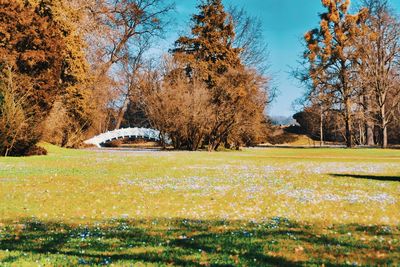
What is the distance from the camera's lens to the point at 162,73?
48.6 metres

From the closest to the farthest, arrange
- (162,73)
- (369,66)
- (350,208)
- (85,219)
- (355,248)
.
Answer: (355,248)
(85,219)
(350,208)
(162,73)
(369,66)

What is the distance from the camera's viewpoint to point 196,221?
28.9 ft

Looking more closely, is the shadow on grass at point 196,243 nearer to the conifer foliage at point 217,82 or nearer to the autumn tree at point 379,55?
the conifer foliage at point 217,82

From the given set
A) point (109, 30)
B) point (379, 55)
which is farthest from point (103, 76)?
point (379, 55)

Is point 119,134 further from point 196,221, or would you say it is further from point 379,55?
point 196,221

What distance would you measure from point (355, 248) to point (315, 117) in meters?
69.9

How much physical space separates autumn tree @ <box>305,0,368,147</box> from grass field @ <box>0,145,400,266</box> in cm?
3863

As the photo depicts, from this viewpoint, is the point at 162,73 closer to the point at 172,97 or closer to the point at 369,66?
the point at 172,97

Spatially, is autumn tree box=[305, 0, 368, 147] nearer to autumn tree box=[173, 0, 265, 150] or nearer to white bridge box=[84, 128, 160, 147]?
autumn tree box=[173, 0, 265, 150]

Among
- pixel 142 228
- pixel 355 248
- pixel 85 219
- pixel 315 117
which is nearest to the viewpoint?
pixel 355 248

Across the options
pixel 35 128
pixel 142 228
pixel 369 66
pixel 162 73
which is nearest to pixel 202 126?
pixel 162 73

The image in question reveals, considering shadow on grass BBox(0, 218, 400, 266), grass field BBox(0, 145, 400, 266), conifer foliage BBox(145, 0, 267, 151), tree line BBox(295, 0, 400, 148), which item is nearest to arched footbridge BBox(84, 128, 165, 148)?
conifer foliage BBox(145, 0, 267, 151)

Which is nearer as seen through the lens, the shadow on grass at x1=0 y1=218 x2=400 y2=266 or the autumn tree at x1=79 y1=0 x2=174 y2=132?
the shadow on grass at x1=0 y1=218 x2=400 y2=266

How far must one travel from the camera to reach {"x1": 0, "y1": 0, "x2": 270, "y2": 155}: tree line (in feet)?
97.1
